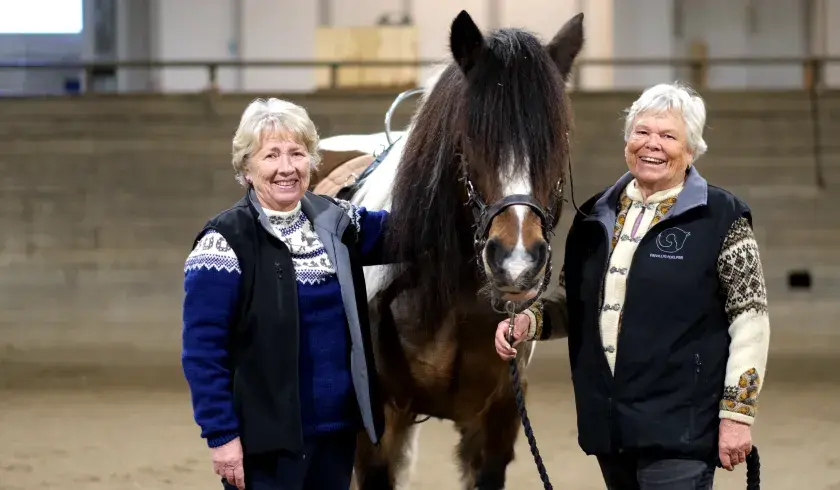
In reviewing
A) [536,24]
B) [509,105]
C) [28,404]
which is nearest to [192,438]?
[28,404]

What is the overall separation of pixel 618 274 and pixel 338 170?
191cm

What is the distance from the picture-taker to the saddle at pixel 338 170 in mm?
3447

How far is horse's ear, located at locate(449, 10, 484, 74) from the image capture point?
6.46 feet

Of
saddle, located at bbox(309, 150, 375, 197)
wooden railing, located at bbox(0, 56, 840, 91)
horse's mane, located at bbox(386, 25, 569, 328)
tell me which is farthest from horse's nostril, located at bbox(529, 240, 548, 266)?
wooden railing, located at bbox(0, 56, 840, 91)

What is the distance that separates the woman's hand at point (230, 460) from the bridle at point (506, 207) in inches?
23.5

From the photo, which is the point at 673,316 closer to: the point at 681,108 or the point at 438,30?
the point at 681,108

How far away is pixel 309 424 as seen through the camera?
189 centimetres

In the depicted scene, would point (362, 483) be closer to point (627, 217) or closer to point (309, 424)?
point (309, 424)

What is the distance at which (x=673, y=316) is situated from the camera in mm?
1806

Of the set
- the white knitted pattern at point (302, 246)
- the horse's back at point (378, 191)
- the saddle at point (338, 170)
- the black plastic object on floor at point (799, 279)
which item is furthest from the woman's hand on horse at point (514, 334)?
the black plastic object on floor at point (799, 279)

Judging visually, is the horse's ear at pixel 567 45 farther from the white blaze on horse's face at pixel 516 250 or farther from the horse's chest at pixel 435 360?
the horse's chest at pixel 435 360

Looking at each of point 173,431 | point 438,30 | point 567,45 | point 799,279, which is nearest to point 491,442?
point 567,45

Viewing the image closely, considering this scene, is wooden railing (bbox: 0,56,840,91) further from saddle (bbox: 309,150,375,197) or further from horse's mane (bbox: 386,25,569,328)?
horse's mane (bbox: 386,25,569,328)

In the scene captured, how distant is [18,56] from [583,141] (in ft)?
25.9
